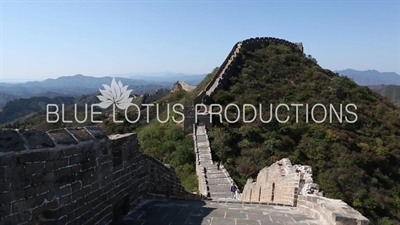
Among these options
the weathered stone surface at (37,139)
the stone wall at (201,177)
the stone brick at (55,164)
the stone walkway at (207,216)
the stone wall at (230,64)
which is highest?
the stone wall at (230,64)

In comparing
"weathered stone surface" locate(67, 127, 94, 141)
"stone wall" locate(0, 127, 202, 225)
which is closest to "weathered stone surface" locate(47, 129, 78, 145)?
"stone wall" locate(0, 127, 202, 225)

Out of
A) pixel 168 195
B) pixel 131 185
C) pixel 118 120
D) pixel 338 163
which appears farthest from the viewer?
pixel 118 120

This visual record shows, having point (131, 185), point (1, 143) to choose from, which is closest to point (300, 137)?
point (131, 185)

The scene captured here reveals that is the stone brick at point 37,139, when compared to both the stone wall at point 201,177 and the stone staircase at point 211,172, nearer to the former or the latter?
the stone staircase at point 211,172

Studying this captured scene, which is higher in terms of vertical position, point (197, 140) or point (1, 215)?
point (1, 215)

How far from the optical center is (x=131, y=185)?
6.19 meters

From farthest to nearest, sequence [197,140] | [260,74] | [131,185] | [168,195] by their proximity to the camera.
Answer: [260,74] → [197,140] → [168,195] → [131,185]

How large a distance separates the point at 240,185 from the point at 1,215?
14994 mm

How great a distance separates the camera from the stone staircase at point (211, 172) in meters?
15.6

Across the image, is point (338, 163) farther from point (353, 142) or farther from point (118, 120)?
point (118, 120)

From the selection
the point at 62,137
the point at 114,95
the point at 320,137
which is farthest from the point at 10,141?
Result: the point at 114,95

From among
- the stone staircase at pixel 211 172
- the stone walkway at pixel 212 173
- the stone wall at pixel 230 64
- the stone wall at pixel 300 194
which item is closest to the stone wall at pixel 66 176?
the stone wall at pixel 300 194

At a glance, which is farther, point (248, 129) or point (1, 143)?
point (248, 129)

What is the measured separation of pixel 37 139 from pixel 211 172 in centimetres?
1452
